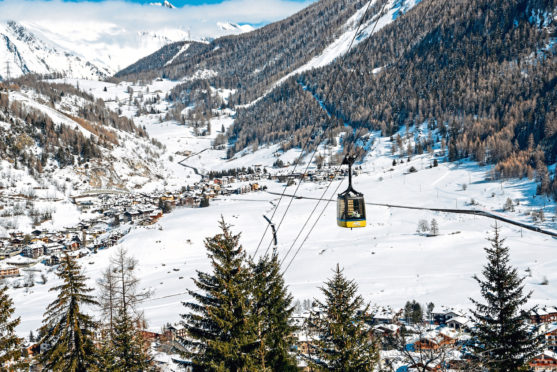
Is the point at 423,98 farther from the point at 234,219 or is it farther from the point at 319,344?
the point at 319,344

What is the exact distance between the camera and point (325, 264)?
63844mm

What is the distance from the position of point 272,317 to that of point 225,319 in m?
3.02

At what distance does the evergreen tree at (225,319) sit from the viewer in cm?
1271

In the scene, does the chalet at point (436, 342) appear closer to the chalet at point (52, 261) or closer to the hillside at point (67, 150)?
the chalet at point (52, 261)

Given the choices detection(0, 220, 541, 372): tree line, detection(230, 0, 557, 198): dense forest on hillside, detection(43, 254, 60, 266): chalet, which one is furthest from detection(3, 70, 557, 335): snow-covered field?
detection(0, 220, 541, 372): tree line

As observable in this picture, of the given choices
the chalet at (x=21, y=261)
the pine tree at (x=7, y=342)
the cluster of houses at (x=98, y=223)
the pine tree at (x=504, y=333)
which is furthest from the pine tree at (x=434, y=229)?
the pine tree at (x=7, y=342)

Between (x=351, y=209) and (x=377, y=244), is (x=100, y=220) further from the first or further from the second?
(x=351, y=209)

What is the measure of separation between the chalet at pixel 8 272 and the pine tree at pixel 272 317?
63435 mm

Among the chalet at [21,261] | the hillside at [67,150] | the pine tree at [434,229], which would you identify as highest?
the hillside at [67,150]

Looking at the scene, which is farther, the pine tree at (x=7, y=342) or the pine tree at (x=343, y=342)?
the pine tree at (x=343, y=342)

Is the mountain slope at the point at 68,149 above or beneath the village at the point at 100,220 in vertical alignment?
above

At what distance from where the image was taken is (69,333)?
1490 centimetres

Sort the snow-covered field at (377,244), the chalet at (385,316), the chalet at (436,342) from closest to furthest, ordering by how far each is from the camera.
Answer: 1. the chalet at (436,342)
2. the chalet at (385,316)
3. the snow-covered field at (377,244)

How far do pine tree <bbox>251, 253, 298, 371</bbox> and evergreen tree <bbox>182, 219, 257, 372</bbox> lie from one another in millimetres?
627
